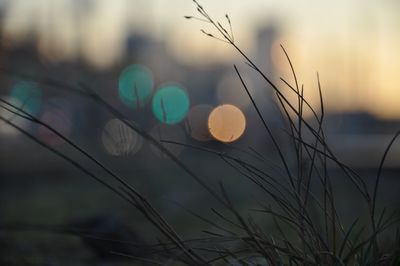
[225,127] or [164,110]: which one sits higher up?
[164,110]

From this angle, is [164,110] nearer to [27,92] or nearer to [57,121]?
[27,92]

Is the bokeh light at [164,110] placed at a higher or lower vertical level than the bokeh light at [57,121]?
higher

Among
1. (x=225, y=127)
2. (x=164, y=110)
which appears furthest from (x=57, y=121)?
(x=164, y=110)

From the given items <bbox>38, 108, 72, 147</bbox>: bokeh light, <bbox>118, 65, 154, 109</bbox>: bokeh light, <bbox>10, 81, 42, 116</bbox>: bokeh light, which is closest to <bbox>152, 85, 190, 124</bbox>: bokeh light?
<bbox>118, 65, 154, 109</bbox>: bokeh light

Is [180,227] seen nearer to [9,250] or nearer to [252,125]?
[9,250]

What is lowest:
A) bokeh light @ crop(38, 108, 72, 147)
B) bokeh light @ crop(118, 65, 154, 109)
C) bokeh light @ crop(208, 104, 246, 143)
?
bokeh light @ crop(38, 108, 72, 147)

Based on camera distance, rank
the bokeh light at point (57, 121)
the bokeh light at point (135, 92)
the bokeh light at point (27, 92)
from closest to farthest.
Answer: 1. the bokeh light at point (27, 92)
2. the bokeh light at point (135, 92)
3. the bokeh light at point (57, 121)

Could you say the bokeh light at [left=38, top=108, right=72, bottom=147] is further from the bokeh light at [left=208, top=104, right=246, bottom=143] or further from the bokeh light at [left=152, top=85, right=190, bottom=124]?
the bokeh light at [left=208, top=104, right=246, bottom=143]

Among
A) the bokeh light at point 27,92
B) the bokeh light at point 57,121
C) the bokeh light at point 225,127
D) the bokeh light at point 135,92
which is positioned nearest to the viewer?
the bokeh light at point 27,92

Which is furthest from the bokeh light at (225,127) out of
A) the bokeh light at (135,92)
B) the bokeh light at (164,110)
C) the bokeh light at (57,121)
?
the bokeh light at (57,121)

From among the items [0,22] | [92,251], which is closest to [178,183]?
[0,22]

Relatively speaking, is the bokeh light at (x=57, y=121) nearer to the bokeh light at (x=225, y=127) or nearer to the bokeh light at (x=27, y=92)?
the bokeh light at (x=225, y=127)
